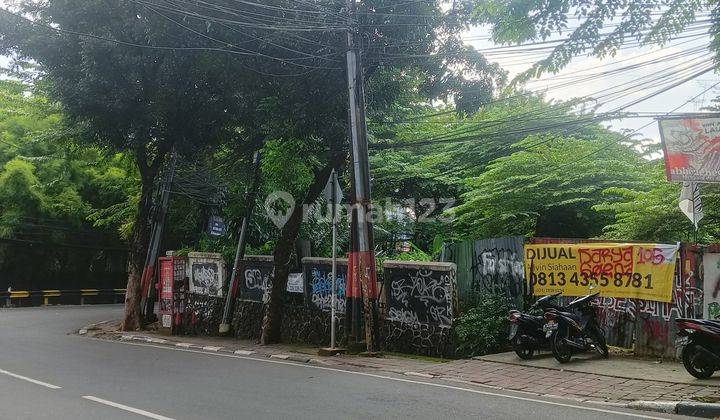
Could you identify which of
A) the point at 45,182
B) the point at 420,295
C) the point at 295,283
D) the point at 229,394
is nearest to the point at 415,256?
the point at 295,283

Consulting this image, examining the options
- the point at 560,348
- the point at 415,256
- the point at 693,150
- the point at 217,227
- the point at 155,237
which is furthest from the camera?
the point at 217,227

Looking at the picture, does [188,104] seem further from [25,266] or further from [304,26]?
[25,266]

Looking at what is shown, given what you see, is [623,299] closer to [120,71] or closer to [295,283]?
[295,283]

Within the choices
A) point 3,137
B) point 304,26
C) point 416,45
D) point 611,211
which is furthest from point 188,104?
point 3,137

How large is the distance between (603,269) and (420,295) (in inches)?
142

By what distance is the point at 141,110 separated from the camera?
1689cm

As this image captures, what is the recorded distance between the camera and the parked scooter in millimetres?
10773

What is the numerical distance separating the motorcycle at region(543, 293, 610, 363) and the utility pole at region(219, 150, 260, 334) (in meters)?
9.05

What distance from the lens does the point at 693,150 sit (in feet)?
33.1

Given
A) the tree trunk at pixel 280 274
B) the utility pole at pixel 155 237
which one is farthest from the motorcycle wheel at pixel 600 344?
the utility pole at pixel 155 237

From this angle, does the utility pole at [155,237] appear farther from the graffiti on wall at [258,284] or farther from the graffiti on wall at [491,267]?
the graffiti on wall at [491,267]

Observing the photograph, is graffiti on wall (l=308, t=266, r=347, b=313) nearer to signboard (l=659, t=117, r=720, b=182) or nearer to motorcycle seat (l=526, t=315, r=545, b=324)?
motorcycle seat (l=526, t=315, r=545, b=324)

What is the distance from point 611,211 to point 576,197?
1135 mm

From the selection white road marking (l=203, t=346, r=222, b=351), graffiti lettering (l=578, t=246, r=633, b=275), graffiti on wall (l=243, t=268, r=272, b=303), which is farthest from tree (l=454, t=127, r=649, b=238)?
white road marking (l=203, t=346, r=222, b=351)
